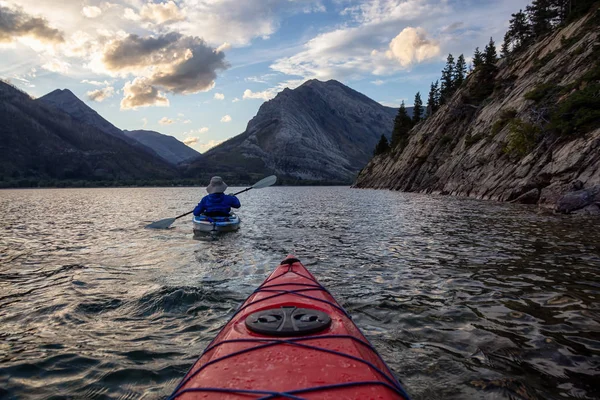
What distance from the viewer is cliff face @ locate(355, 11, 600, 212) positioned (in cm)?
2466

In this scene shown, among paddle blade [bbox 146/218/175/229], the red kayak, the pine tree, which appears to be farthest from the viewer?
the pine tree

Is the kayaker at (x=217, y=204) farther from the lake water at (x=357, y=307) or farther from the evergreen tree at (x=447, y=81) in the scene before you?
the evergreen tree at (x=447, y=81)

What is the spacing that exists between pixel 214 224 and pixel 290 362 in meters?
14.4

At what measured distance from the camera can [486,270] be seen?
9.61 metres

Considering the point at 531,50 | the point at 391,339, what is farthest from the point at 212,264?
the point at 531,50

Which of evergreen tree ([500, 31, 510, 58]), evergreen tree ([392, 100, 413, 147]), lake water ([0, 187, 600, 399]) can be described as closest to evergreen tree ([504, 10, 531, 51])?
evergreen tree ([500, 31, 510, 58])

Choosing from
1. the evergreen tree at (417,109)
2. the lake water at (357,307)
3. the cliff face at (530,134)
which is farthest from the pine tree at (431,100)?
the lake water at (357,307)

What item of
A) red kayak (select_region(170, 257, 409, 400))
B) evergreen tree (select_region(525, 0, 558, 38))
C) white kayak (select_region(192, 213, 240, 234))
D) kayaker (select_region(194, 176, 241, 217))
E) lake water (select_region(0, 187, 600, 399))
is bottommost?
lake water (select_region(0, 187, 600, 399))

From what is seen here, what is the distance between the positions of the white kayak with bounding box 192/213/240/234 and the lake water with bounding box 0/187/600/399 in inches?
74.0

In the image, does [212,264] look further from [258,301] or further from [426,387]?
[426,387]

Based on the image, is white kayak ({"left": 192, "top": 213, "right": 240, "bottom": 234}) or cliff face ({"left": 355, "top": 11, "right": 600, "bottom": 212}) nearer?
white kayak ({"left": 192, "top": 213, "right": 240, "bottom": 234})

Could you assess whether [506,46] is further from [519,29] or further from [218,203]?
[218,203]

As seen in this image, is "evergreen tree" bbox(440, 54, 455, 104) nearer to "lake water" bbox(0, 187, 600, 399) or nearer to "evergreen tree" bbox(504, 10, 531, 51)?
"evergreen tree" bbox(504, 10, 531, 51)

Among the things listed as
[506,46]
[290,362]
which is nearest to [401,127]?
[506,46]
